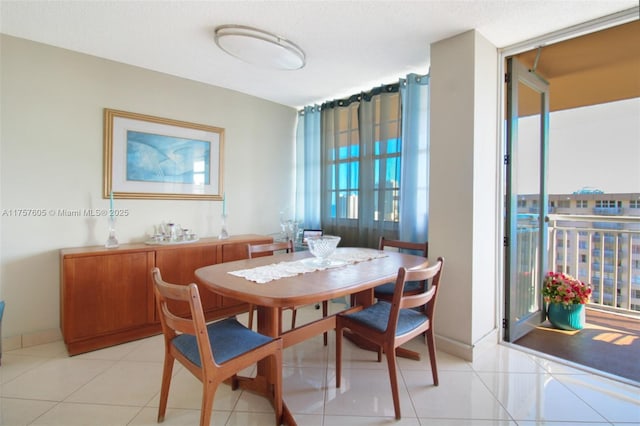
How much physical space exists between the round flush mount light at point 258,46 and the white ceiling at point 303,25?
0.05 m

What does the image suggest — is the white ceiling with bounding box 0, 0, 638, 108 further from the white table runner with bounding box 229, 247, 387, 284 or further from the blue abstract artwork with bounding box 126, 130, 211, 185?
the white table runner with bounding box 229, 247, 387, 284

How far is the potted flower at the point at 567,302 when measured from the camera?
270 centimetres

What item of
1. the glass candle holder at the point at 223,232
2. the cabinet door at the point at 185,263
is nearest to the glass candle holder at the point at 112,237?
the cabinet door at the point at 185,263

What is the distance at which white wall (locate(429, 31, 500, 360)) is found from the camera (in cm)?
221

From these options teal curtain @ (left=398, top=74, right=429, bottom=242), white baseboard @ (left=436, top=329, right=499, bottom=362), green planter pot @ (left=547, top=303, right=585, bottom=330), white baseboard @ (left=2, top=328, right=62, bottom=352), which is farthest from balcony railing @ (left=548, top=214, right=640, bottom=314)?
white baseboard @ (left=2, top=328, right=62, bottom=352)

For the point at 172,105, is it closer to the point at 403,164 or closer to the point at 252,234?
the point at 252,234

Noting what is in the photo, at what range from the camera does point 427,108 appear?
281 centimetres

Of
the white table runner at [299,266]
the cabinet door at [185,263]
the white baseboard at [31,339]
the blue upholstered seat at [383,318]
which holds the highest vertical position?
the white table runner at [299,266]

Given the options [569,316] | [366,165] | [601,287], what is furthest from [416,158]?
[601,287]

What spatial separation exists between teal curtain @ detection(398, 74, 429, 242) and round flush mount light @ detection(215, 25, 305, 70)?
111 cm

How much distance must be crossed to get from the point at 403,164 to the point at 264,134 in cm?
182

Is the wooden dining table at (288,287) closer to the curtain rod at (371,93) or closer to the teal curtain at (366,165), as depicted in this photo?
the teal curtain at (366,165)

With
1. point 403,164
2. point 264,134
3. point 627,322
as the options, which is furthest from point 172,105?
point 627,322

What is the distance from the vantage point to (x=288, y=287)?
147cm
